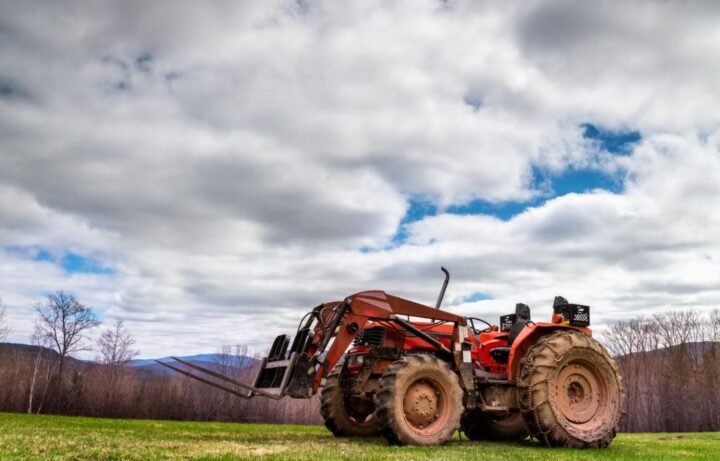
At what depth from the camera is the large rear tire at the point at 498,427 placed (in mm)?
13820

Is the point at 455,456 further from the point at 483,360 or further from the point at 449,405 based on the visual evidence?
the point at 483,360

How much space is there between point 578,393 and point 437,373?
11.5 feet

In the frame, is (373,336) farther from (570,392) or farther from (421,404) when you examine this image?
(570,392)

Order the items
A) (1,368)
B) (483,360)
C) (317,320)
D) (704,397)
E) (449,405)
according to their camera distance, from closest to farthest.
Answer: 1. (449,405)
2. (317,320)
3. (483,360)
4. (1,368)
5. (704,397)

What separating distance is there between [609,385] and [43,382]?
36.4m

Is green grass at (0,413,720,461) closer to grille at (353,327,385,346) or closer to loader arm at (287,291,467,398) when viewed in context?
loader arm at (287,291,467,398)

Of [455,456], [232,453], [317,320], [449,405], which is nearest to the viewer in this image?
[232,453]

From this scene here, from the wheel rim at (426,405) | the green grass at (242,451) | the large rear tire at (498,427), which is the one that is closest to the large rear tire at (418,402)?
the wheel rim at (426,405)

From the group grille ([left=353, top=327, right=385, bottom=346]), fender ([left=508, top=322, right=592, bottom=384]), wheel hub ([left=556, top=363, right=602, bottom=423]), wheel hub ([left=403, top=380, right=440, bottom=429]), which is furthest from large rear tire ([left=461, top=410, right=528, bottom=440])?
grille ([left=353, top=327, right=385, bottom=346])

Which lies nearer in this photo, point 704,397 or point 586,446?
point 586,446

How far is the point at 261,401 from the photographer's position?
3991 centimetres

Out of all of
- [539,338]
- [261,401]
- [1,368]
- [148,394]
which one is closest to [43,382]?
[1,368]

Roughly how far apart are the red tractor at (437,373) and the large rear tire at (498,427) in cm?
151

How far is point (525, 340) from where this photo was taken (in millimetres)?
12359
